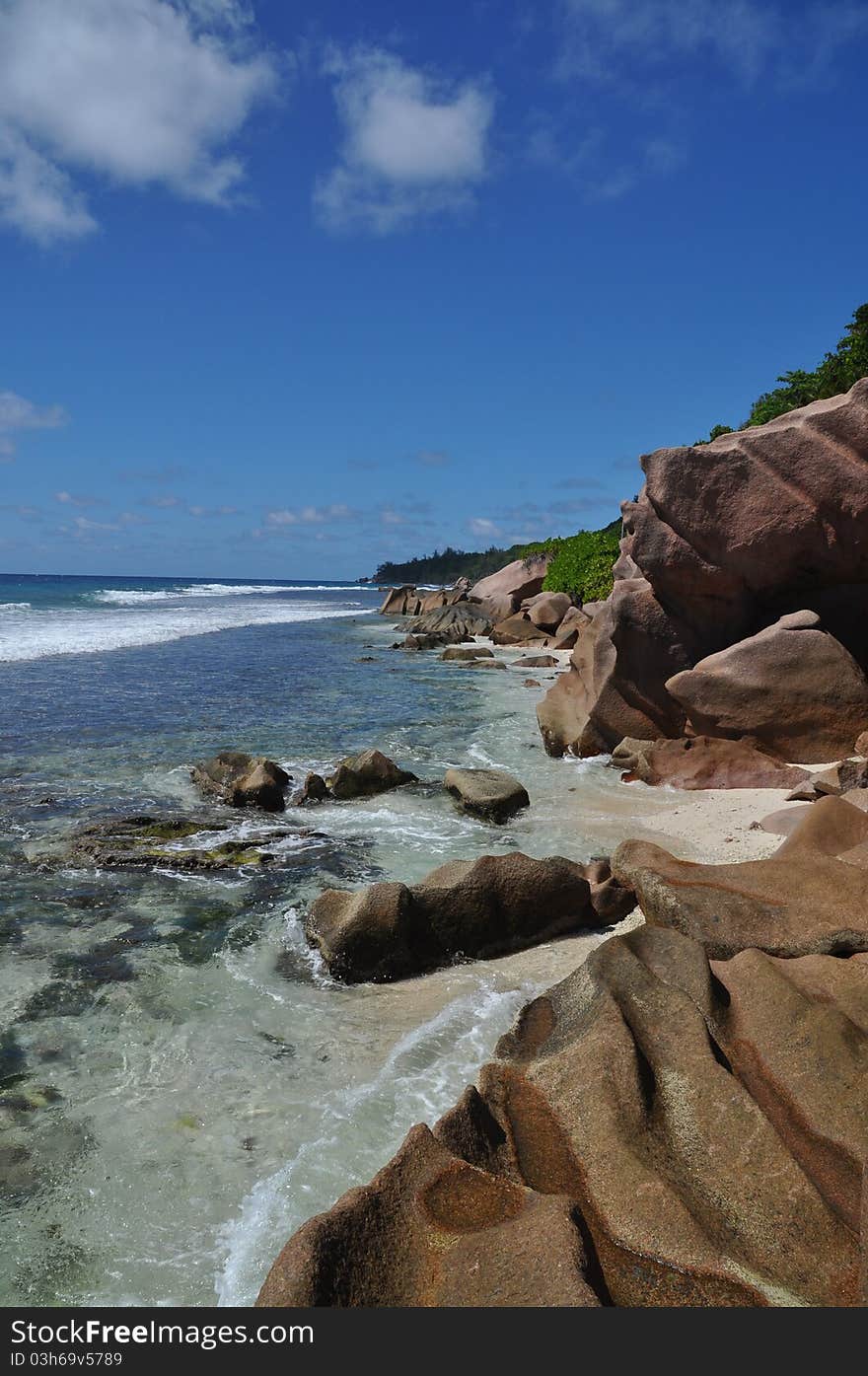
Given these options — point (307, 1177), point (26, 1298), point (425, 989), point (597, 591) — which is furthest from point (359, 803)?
point (597, 591)

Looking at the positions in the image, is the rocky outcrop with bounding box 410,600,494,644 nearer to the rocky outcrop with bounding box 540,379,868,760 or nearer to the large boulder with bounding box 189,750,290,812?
the rocky outcrop with bounding box 540,379,868,760

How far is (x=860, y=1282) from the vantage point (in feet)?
10.4

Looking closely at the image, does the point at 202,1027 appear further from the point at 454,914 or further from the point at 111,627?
the point at 111,627

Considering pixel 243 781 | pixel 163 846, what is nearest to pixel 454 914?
pixel 163 846

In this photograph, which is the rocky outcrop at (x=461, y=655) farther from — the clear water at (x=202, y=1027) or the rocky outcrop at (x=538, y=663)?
the clear water at (x=202, y=1027)

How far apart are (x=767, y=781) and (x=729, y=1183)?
9257mm

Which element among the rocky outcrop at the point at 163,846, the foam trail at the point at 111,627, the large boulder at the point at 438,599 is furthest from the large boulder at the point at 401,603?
the rocky outcrop at the point at 163,846

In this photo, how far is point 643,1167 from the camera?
371cm

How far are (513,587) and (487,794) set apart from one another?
39.3 metres

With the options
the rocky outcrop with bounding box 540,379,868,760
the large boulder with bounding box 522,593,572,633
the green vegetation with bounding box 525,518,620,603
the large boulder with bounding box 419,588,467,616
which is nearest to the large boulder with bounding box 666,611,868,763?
the rocky outcrop with bounding box 540,379,868,760

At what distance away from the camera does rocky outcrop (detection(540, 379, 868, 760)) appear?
1256 centimetres

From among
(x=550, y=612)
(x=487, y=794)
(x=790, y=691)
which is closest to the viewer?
(x=487, y=794)

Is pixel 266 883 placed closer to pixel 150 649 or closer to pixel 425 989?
pixel 425 989

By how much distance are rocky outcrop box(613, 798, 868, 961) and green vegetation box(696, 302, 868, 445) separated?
17.4m
